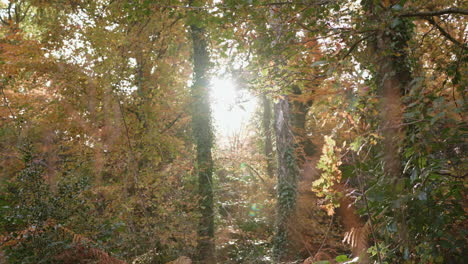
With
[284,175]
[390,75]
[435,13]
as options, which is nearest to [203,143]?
[284,175]

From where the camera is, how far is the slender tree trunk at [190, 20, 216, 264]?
24.4 ft

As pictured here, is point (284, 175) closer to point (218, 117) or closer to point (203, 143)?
point (203, 143)

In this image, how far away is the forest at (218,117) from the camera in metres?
2.50

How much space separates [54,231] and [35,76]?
450 centimetres

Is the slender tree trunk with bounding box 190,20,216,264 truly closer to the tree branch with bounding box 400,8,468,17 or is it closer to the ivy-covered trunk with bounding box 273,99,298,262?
the ivy-covered trunk with bounding box 273,99,298,262

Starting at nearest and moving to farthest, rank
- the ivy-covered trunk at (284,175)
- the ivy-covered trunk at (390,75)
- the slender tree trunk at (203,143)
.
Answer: the ivy-covered trunk at (390,75), the slender tree trunk at (203,143), the ivy-covered trunk at (284,175)

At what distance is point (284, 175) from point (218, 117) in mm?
4074

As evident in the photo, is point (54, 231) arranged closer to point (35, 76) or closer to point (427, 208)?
point (427, 208)

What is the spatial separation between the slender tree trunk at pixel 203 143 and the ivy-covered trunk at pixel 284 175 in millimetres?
1663

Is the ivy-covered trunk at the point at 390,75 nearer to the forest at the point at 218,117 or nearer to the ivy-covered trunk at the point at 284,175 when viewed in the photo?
the forest at the point at 218,117

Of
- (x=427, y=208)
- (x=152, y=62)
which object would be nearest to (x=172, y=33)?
(x=152, y=62)

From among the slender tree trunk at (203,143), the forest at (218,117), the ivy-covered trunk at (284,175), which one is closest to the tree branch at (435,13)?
the forest at (218,117)

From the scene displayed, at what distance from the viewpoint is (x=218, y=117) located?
11961mm

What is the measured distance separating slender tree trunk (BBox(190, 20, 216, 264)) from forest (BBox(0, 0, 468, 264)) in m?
0.04
